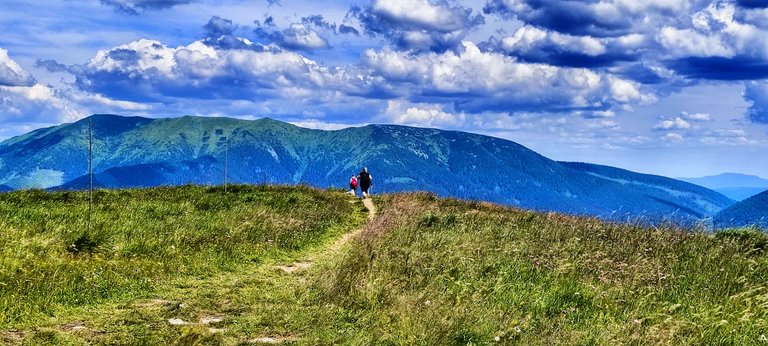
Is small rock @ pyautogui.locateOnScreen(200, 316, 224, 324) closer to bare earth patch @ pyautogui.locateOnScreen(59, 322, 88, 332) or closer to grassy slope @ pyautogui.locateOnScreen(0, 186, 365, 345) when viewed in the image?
grassy slope @ pyautogui.locateOnScreen(0, 186, 365, 345)

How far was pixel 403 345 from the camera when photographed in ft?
28.1

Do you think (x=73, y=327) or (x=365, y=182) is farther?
(x=365, y=182)

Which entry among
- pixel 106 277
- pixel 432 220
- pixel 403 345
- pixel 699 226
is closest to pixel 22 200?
pixel 106 277

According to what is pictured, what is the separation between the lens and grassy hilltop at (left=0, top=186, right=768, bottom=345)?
9.04 m

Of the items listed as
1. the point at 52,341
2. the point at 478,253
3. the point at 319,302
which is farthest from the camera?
the point at 478,253

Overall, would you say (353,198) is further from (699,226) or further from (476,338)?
(476,338)

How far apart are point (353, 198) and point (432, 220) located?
1449 centimetres

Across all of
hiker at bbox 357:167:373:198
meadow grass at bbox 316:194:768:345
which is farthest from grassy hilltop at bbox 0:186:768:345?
hiker at bbox 357:167:373:198

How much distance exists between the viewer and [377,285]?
37.5 feet

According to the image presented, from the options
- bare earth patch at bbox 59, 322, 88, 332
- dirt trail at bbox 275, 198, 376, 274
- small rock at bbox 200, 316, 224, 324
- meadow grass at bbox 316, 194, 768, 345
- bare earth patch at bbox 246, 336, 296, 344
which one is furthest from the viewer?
dirt trail at bbox 275, 198, 376, 274

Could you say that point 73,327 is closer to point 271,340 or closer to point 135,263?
point 271,340

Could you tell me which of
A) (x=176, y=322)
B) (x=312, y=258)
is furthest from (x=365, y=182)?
(x=176, y=322)

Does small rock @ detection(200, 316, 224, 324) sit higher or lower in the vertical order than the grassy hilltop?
lower

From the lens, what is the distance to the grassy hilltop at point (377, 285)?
9.04 m
